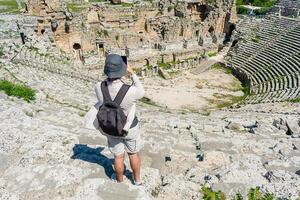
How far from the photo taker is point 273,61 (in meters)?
22.3

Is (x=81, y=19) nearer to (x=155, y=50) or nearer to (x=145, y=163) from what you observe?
(x=155, y=50)

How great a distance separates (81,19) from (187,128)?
16664 millimetres

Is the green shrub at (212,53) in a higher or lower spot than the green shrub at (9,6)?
lower

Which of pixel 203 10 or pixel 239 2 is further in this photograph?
pixel 239 2

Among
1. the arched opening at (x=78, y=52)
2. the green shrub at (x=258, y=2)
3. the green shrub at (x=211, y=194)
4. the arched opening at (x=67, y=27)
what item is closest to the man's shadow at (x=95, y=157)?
the green shrub at (x=211, y=194)

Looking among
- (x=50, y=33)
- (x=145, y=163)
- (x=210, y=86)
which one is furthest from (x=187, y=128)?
(x=50, y=33)

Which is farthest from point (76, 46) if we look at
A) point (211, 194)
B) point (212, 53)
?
point (211, 194)

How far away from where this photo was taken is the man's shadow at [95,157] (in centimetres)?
516

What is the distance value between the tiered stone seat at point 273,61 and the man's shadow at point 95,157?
40.0ft

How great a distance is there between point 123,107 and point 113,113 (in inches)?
6.1

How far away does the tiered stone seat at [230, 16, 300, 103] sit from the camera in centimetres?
1830

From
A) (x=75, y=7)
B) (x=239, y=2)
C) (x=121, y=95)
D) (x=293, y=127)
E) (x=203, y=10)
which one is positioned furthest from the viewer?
(x=239, y=2)

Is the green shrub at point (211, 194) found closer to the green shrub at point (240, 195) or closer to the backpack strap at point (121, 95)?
the green shrub at point (240, 195)

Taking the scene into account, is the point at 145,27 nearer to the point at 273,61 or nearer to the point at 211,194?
the point at 273,61
